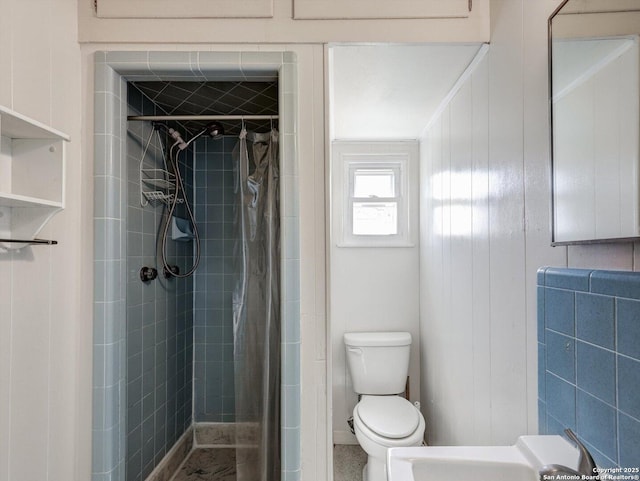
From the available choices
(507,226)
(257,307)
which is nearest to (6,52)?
(257,307)

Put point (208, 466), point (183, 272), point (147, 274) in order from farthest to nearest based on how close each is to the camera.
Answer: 1. point (183, 272)
2. point (208, 466)
3. point (147, 274)

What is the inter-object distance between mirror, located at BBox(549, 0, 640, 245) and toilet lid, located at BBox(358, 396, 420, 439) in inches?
58.0

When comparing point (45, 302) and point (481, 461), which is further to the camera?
point (45, 302)

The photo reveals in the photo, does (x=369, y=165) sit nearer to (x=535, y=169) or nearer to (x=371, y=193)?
(x=371, y=193)

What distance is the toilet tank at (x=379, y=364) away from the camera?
2.68 meters

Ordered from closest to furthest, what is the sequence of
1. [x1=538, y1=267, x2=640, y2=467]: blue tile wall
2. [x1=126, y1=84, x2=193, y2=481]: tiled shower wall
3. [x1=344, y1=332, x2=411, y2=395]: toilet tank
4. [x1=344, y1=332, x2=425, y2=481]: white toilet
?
[x1=538, y1=267, x2=640, y2=467]: blue tile wall, [x1=126, y1=84, x2=193, y2=481]: tiled shower wall, [x1=344, y1=332, x2=425, y2=481]: white toilet, [x1=344, y1=332, x2=411, y2=395]: toilet tank

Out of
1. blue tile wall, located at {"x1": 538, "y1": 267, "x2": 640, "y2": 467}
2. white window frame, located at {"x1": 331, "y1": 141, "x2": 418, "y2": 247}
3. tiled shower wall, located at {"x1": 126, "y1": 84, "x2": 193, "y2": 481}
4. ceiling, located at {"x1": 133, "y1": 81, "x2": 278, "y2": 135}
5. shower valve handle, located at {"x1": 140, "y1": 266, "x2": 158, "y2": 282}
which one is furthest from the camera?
white window frame, located at {"x1": 331, "y1": 141, "x2": 418, "y2": 247}

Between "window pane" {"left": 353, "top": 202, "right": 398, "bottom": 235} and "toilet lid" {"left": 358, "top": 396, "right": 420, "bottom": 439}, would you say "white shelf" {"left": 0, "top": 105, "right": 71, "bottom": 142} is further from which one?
"window pane" {"left": 353, "top": 202, "right": 398, "bottom": 235}

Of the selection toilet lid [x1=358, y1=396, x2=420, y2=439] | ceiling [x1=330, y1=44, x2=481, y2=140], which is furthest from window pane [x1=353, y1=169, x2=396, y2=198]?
toilet lid [x1=358, y1=396, x2=420, y2=439]

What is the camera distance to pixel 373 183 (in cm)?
302

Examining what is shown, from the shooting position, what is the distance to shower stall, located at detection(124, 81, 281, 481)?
1883 mm

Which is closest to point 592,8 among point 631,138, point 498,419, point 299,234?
point 631,138

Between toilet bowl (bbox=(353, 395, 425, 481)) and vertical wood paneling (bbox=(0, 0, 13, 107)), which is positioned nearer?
vertical wood paneling (bbox=(0, 0, 13, 107))

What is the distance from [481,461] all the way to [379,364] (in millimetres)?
1700
